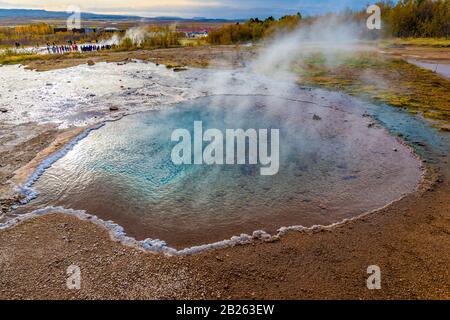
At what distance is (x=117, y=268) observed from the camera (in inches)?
225

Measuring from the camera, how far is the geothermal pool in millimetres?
7461

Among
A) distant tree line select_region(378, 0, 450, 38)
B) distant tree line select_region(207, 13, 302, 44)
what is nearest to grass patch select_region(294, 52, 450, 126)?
distant tree line select_region(207, 13, 302, 44)

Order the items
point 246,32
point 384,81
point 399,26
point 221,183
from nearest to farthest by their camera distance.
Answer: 1. point 221,183
2. point 384,81
3. point 399,26
4. point 246,32

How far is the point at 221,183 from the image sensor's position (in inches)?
361

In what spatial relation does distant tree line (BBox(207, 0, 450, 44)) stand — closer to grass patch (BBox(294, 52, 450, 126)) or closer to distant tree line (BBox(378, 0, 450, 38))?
distant tree line (BBox(378, 0, 450, 38))

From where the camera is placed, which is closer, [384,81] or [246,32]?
[384,81]

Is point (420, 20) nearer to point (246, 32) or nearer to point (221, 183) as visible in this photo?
point (246, 32)

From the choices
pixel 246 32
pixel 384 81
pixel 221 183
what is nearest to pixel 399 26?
pixel 246 32

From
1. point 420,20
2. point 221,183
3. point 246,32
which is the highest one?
point 420,20

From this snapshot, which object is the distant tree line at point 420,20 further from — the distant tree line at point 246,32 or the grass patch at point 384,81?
the grass patch at point 384,81

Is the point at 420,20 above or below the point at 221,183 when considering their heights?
above

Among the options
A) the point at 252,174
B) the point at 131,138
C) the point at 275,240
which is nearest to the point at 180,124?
the point at 131,138

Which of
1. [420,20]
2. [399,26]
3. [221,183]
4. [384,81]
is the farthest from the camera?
[399,26]

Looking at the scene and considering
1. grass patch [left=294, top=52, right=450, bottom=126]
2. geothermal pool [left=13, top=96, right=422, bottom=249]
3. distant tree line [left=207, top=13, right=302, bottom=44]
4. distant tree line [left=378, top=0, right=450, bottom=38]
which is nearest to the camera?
geothermal pool [left=13, top=96, right=422, bottom=249]
